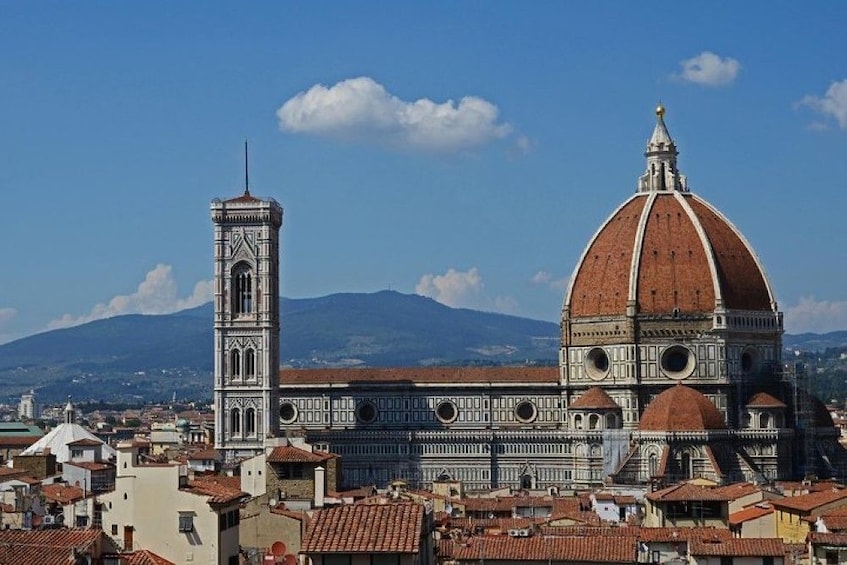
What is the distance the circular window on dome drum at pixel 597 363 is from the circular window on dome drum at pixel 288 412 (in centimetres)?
1744

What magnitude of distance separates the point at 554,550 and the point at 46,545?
11405 millimetres

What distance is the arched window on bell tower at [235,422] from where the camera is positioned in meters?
110

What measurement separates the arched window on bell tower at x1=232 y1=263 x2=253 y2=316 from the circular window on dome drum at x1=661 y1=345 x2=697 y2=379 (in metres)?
24.0

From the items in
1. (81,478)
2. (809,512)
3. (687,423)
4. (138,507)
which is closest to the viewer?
(138,507)

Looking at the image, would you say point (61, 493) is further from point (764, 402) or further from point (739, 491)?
point (764, 402)

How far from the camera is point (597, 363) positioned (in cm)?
11362

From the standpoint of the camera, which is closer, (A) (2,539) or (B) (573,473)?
(A) (2,539)

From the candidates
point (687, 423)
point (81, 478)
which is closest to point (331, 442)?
point (687, 423)

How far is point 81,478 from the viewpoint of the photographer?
2746 inches

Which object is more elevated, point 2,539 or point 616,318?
→ point 616,318

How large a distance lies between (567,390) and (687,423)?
12.1m

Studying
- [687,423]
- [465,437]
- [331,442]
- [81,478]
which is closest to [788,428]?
[687,423]

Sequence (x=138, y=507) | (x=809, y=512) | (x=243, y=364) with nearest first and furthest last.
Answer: (x=138, y=507)
(x=809, y=512)
(x=243, y=364)

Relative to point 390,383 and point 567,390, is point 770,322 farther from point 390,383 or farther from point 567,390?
point 390,383
